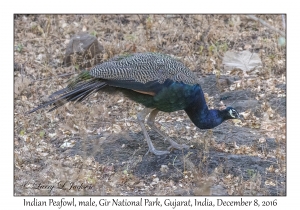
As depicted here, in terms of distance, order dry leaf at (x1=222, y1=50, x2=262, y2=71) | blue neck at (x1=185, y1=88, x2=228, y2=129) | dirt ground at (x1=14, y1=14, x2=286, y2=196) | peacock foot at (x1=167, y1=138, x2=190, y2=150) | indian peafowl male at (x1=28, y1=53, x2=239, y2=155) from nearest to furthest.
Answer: dirt ground at (x1=14, y1=14, x2=286, y2=196), indian peafowl male at (x1=28, y1=53, x2=239, y2=155), blue neck at (x1=185, y1=88, x2=228, y2=129), peacock foot at (x1=167, y1=138, x2=190, y2=150), dry leaf at (x1=222, y1=50, x2=262, y2=71)

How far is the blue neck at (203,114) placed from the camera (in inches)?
193

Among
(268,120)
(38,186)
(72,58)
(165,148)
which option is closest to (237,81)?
(268,120)

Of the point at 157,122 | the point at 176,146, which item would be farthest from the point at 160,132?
the point at 157,122

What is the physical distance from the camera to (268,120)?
5.57 m

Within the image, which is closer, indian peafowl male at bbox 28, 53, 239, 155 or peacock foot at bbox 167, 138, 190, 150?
indian peafowl male at bbox 28, 53, 239, 155

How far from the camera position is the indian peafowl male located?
15.4ft

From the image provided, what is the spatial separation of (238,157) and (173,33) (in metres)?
2.93

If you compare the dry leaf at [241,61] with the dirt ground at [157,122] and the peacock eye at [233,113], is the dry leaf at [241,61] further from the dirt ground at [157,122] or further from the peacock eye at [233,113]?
the peacock eye at [233,113]

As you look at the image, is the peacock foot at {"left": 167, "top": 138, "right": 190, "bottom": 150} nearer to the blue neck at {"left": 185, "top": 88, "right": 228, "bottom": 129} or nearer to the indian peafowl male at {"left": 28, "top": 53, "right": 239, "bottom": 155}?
the indian peafowl male at {"left": 28, "top": 53, "right": 239, "bottom": 155}

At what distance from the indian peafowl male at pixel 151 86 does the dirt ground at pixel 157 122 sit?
0.27 metres

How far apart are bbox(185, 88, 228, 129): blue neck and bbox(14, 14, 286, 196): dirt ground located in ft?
0.57

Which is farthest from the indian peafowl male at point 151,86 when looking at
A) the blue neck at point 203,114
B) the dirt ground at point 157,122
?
the dirt ground at point 157,122

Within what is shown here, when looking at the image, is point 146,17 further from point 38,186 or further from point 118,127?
point 38,186

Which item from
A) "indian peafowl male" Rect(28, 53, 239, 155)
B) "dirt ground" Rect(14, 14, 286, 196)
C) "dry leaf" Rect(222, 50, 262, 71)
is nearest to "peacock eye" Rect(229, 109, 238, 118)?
"indian peafowl male" Rect(28, 53, 239, 155)
